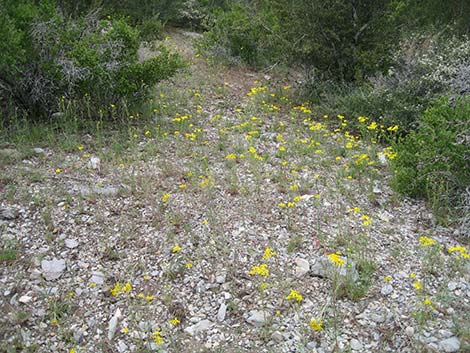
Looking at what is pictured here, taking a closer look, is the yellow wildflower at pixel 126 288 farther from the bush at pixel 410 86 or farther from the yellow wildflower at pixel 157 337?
the bush at pixel 410 86

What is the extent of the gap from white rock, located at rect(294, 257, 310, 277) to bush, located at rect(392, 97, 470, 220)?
4.91 ft

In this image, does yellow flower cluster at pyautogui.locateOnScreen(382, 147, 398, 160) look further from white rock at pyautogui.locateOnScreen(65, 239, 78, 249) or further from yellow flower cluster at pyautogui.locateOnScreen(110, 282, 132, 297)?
white rock at pyautogui.locateOnScreen(65, 239, 78, 249)

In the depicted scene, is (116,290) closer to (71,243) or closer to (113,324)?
(113,324)

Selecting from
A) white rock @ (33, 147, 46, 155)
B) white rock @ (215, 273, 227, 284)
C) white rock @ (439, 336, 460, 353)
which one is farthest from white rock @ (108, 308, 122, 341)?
white rock @ (33, 147, 46, 155)

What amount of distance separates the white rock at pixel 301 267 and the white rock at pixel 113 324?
4.50 feet

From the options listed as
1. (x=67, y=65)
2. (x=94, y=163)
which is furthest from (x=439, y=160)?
(x=67, y=65)

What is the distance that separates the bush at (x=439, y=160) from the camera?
4.52m

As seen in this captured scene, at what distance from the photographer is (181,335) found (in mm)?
3289

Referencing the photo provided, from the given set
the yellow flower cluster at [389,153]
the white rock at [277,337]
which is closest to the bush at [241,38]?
the yellow flower cluster at [389,153]

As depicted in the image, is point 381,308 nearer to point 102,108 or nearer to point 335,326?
point 335,326

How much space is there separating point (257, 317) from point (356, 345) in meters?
0.69

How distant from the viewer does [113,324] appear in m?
3.38

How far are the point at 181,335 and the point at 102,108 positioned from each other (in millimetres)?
3961

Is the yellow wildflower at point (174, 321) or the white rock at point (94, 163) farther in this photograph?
the white rock at point (94, 163)
